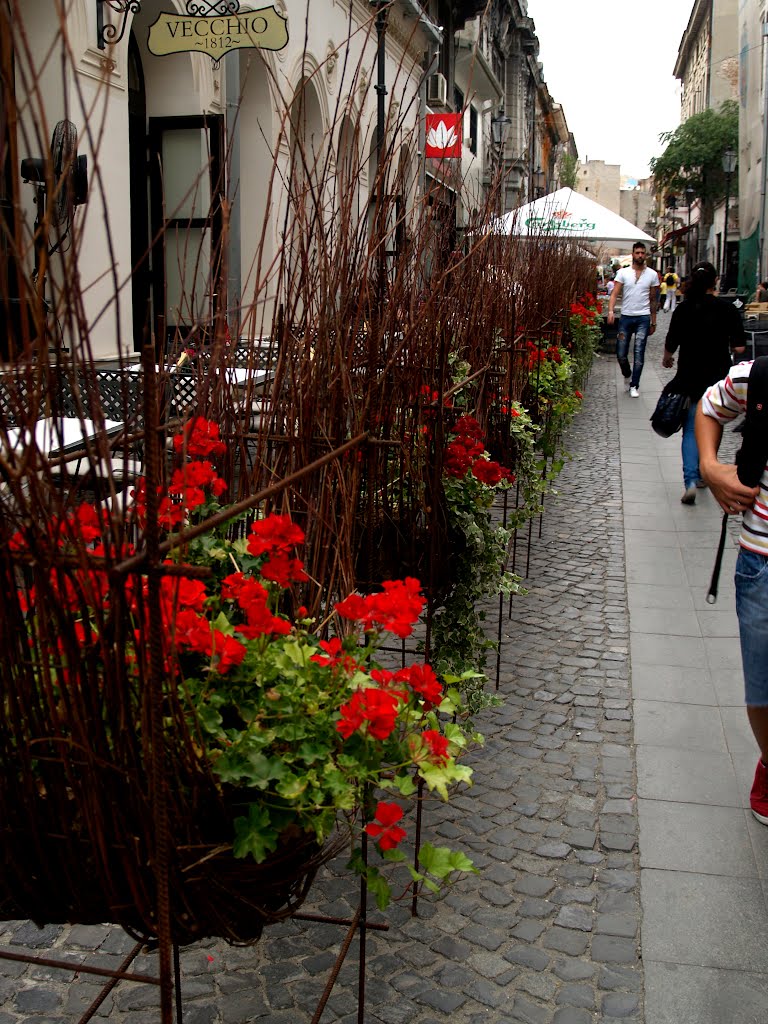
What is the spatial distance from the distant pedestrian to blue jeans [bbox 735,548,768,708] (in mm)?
32641

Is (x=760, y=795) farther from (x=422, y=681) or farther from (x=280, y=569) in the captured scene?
(x=280, y=569)

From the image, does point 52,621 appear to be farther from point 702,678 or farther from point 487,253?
point 487,253

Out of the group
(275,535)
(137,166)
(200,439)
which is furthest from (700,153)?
(275,535)

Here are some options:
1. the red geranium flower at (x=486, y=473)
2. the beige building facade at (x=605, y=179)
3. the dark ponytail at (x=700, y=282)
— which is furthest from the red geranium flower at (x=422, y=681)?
the beige building facade at (x=605, y=179)

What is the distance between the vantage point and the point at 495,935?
3.08 metres

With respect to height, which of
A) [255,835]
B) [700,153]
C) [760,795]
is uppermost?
[700,153]

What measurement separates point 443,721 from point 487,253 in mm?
3028

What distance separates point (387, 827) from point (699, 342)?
272 inches

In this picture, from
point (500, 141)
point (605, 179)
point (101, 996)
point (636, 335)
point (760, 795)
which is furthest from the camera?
point (605, 179)

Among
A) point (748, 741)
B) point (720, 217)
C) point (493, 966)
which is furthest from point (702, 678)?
point (720, 217)

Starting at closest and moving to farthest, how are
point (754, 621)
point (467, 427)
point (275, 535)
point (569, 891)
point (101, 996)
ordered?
1. point (275, 535)
2. point (101, 996)
3. point (569, 891)
4. point (754, 621)
5. point (467, 427)

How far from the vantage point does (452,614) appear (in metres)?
3.95

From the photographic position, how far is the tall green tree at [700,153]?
4906 cm

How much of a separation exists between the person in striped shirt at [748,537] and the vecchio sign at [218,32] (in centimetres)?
403
